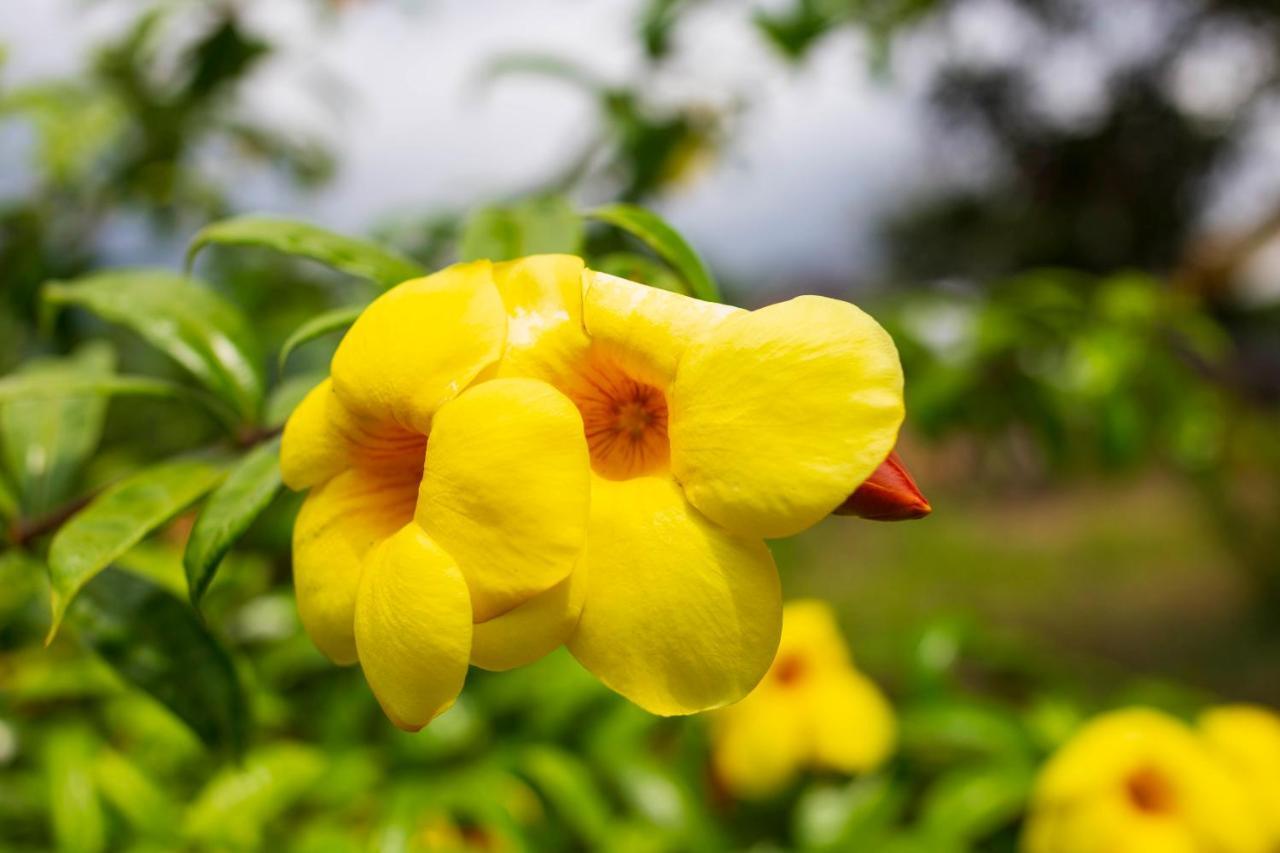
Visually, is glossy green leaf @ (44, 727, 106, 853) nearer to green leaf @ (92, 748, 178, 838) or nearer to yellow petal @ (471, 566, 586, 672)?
green leaf @ (92, 748, 178, 838)

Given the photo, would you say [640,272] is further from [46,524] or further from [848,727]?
[848,727]

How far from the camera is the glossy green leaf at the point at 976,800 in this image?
0.59 meters

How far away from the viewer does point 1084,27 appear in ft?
16.9

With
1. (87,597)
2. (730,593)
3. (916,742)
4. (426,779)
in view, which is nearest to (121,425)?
(426,779)

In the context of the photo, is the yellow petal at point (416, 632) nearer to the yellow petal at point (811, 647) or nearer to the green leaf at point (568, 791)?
the green leaf at point (568, 791)

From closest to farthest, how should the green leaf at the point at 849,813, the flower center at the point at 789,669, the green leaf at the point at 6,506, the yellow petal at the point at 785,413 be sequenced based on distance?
the yellow petal at the point at 785,413 → the green leaf at the point at 6,506 → the green leaf at the point at 849,813 → the flower center at the point at 789,669

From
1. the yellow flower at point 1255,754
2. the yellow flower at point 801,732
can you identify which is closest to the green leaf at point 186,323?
the yellow flower at point 801,732

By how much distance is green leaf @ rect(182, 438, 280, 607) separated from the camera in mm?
264

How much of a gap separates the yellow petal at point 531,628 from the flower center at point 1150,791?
0.51 metres

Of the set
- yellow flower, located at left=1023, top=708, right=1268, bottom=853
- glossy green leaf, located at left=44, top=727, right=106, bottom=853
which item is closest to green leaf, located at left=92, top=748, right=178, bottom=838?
glossy green leaf, located at left=44, top=727, right=106, bottom=853

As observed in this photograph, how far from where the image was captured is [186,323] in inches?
15.5

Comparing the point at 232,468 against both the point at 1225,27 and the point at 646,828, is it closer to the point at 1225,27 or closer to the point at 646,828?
the point at 646,828

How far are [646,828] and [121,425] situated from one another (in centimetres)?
93

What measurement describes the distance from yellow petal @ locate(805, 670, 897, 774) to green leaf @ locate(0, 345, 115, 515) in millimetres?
500
